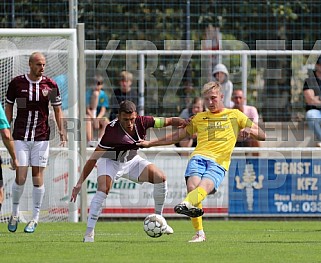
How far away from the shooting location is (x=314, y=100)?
54.3 ft

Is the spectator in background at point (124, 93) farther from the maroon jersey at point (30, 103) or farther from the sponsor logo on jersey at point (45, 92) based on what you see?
the sponsor logo on jersey at point (45, 92)

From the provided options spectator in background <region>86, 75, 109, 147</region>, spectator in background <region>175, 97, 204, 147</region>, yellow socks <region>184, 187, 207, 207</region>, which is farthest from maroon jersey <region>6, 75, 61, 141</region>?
spectator in background <region>175, 97, 204, 147</region>

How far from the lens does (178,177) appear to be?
16297mm

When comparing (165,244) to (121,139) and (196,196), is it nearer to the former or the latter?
(196,196)

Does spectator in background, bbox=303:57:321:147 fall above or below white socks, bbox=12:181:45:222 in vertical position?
above

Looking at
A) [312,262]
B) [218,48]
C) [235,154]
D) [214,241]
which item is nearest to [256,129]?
[214,241]

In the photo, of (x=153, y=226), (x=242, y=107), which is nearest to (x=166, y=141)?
(x=153, y=226)

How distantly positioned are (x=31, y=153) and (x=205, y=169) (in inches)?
127

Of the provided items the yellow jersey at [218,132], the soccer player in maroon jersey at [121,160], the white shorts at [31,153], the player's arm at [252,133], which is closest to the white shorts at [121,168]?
the soccer player in maroon jersey at [121,160]

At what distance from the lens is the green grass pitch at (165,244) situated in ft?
30.1

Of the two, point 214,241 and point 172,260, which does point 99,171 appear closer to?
point 214,241

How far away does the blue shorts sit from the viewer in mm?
11273

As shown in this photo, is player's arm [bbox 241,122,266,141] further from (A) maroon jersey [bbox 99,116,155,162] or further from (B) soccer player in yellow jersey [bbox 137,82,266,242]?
(A) maroon jersey [bbox 99,116,155,162]

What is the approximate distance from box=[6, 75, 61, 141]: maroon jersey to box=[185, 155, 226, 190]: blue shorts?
298cm
